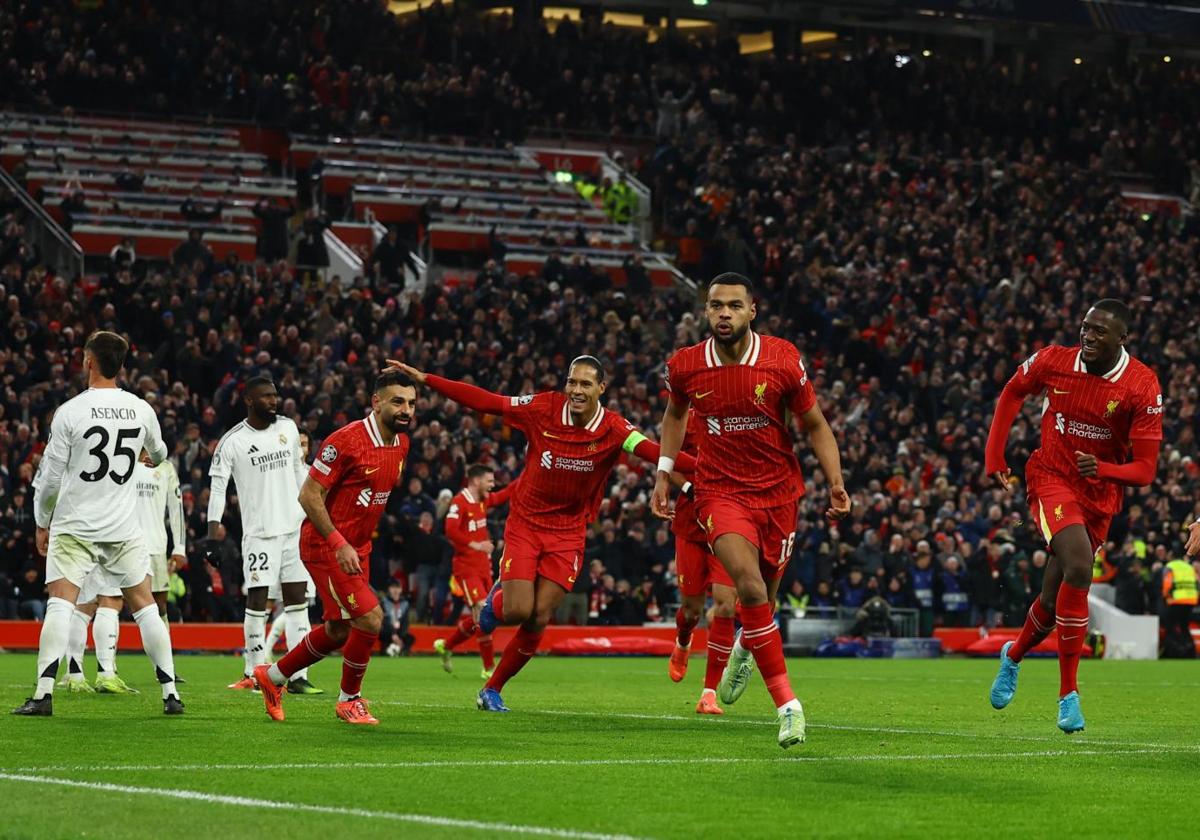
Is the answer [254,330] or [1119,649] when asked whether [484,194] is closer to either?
[254,330]

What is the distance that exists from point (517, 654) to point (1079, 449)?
4396mm

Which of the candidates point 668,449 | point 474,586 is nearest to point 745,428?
point 668,449

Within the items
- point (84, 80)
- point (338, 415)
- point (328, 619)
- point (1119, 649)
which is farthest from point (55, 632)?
point (84, 80)

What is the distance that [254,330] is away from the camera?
3303 cm

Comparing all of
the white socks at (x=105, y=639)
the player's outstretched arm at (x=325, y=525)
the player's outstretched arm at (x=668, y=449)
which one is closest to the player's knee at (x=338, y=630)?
the player's outstretched arm at (x=325, y=525)

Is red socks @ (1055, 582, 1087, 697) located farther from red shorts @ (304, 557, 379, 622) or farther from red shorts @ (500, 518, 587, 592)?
red shorts @ (304, 557, 379, 622)

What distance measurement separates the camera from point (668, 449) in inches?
473

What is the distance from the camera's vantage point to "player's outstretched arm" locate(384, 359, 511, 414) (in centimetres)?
1330

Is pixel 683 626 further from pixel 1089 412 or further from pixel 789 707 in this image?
pixel 789 707

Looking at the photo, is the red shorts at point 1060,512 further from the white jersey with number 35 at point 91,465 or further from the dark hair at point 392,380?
the white jersey with number 35 at point 91,465

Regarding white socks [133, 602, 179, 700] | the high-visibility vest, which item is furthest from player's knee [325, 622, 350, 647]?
the high-visibility vest

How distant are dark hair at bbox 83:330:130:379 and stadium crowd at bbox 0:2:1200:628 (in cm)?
1419

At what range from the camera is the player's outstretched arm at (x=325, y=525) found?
12.2 metres

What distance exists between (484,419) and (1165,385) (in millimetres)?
16145
